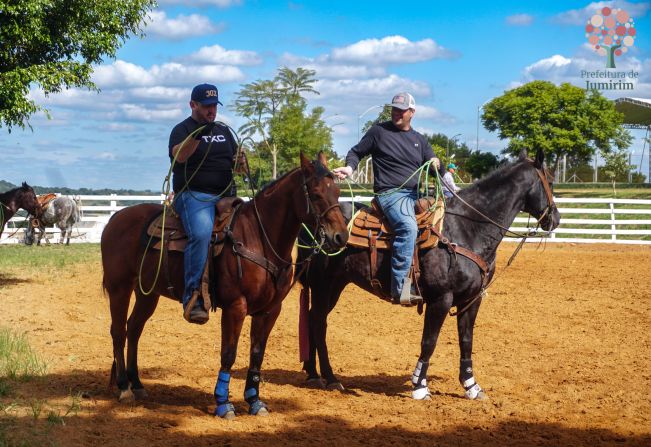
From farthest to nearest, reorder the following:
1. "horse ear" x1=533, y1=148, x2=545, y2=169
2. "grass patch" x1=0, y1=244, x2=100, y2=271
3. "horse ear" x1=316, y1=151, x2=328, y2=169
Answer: "grass patch" x1=0, y1=244, x2=100, y2=271 → "horse ear" x1=533, y1=148, x2=545, y2=169 → "horse ear" x1=316, y1=151, x2=328, y2=169

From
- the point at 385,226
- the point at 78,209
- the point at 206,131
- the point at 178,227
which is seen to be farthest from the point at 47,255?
the point at 206,131

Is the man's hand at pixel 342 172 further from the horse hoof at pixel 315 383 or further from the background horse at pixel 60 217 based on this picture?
the background horse at pixel 60 217

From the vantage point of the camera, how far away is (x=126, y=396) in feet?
23.0

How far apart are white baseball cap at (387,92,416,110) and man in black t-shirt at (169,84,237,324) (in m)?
1.80

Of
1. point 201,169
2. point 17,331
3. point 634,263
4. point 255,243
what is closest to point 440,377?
point 255,243

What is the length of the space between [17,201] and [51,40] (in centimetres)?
566

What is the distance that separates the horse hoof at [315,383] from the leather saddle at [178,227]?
2.23 meters

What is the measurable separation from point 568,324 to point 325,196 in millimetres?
6929

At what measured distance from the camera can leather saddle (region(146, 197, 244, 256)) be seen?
650cm

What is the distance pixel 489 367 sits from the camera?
890 cm

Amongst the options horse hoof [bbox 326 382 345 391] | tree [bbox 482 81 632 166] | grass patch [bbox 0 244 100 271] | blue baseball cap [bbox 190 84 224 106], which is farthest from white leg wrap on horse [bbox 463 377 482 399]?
tree [bbox 482 81 632 166]

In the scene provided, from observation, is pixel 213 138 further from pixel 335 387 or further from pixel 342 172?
pixel 335 387

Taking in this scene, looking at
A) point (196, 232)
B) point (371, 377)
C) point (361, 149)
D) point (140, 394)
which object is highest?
point (361, 149)

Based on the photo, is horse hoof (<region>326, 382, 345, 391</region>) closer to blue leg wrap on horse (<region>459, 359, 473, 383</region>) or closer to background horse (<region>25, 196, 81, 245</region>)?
blue leg wrap on horse (<region>459, 359, 473, 383</region>)
